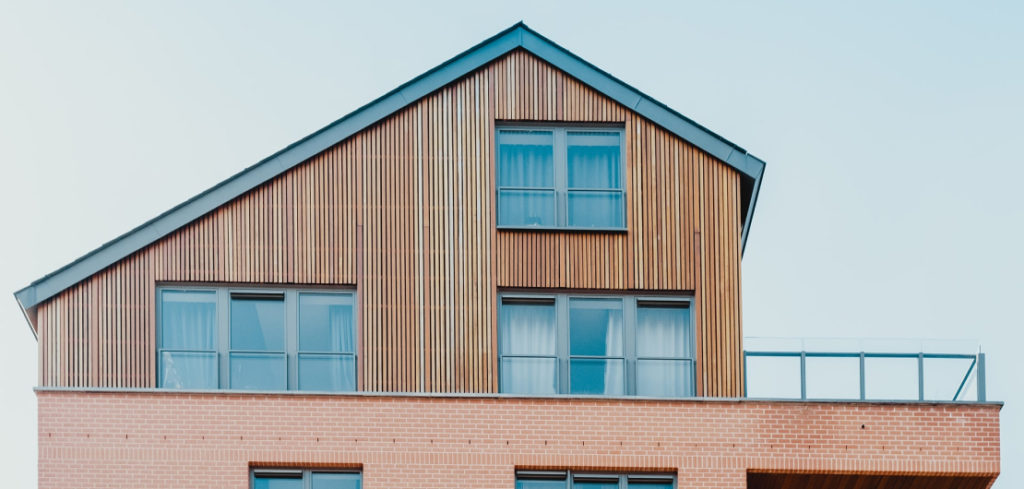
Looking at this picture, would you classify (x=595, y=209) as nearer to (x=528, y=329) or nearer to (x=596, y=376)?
(x=528, y=329)

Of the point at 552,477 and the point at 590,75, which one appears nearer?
the point at 552,477

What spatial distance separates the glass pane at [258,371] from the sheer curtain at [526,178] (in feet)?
14.1

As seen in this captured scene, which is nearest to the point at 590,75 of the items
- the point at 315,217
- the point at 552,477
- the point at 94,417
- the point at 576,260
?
the point at 576,260

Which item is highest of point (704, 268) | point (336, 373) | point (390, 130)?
point (390, 130)

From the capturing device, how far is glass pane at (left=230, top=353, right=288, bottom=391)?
23828 mm

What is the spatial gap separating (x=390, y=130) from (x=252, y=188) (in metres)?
2.46

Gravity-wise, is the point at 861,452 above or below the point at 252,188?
below

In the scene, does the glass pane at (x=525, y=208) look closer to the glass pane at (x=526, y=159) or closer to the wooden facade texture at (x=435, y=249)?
the glass pane at (x=526, y=159)

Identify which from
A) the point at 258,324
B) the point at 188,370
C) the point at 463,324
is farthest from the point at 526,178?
the point at 188,370

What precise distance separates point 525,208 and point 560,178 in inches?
31.2

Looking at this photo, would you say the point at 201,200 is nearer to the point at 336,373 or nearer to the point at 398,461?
the point at 336,373

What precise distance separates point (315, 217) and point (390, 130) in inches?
75.7

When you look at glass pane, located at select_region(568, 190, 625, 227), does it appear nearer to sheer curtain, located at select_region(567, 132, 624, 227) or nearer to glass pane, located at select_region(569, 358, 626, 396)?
sheer curtain, located at select_region(567, 132, 624, 227)

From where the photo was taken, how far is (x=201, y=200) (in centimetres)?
2409
